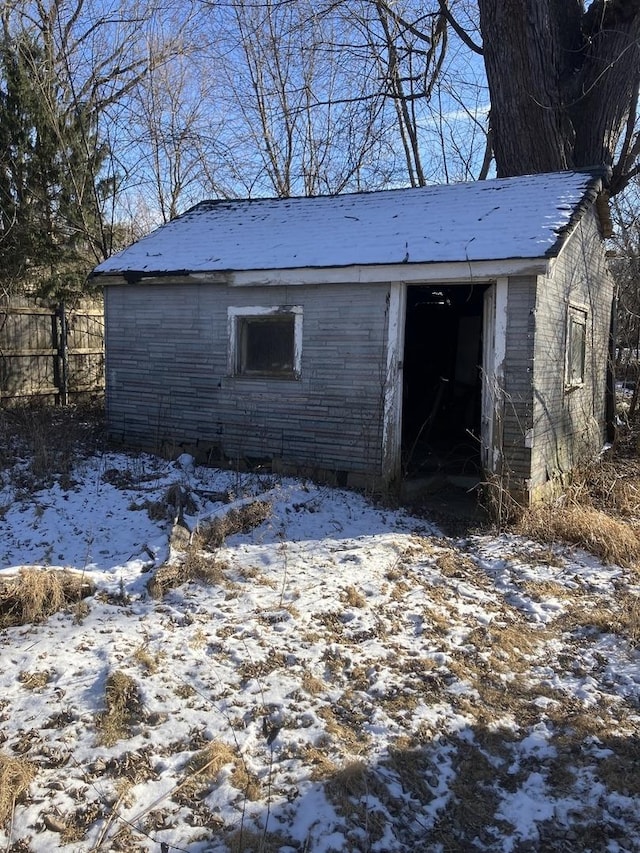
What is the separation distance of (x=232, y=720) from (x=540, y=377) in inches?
211

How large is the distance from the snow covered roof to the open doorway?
7.19 feet

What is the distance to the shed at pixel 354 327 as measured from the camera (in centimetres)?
714

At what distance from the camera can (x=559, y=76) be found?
12398mm

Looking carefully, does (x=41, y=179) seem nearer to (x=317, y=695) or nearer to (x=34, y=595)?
(x=34, y=595)

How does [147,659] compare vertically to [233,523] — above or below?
below

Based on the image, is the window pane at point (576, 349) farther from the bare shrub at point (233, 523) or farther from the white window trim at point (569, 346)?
the bare shrub at point (233, 523)

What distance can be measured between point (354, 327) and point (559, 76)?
27.5 ft

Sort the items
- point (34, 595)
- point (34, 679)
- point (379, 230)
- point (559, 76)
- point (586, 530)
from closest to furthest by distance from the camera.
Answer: point (34, 679) → point (34, 595) → point (586, 530) → point (379, 230) → point (559, 76)

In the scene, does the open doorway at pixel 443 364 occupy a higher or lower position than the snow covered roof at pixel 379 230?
lower

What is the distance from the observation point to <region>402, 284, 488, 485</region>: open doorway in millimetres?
11430

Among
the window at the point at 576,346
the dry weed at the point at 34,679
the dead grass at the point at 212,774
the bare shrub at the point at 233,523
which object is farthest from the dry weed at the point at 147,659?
the window at the point at 576,346

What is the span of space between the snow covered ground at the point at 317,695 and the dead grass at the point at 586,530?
0.19 meters

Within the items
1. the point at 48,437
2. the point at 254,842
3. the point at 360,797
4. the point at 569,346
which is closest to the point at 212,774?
the point at 254,842

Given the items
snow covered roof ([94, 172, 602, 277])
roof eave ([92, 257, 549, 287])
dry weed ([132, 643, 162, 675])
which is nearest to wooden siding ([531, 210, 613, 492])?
roof eave ([92, 257, 549, 287])
